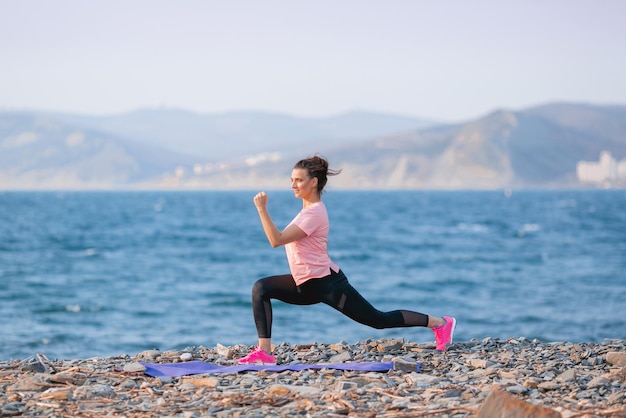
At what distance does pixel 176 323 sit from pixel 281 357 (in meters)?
15.0

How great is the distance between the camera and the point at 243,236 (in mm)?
58188

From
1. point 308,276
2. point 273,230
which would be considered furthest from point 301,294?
point 273,230

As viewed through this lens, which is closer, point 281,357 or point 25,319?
point 281,357

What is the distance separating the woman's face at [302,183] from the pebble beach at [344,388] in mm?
1545

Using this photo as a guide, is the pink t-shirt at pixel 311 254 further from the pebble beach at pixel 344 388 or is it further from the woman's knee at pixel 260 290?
the pebble beach at pixel 344 388

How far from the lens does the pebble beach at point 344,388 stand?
5691 mm

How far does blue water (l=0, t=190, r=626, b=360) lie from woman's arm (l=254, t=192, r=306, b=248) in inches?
439

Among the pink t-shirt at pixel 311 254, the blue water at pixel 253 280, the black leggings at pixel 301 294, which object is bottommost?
the blue water at pixel 253 280

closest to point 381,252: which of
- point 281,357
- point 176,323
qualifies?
point 176,323

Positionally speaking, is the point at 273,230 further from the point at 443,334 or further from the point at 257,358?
the point at 443,334

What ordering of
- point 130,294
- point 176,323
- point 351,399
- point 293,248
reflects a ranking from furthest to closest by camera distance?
point 130,294 → point 176,323 → point 293,248 → point 351,399

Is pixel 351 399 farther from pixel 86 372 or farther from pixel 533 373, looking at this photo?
pixel 86 372

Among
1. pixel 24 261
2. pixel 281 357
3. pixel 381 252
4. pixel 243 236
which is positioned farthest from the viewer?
pixel 243 236

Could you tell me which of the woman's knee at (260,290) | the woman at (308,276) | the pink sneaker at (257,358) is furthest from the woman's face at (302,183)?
the pink sneaker at (257,358)
